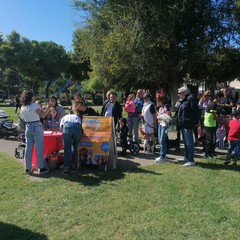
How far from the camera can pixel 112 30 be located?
64.2ft

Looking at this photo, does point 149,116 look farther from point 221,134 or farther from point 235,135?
point 221,134

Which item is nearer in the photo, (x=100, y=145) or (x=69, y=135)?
(x=69, y=135)

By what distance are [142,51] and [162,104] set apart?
1014cm

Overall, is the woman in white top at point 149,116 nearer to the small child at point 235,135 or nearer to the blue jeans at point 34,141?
the small child at point 235,135

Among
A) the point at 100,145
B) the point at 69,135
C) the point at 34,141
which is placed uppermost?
the point at 69,135

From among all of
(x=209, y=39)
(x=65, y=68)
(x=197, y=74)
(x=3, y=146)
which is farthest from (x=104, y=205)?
(x=65, y=68)

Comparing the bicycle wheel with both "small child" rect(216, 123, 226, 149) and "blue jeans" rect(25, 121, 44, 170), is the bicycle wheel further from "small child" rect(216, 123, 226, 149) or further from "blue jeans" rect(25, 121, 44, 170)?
"blue jeans" rect(25, 121, 44, 170)

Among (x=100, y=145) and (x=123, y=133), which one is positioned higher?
(x=123, y=133)

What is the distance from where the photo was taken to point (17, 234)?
498cm

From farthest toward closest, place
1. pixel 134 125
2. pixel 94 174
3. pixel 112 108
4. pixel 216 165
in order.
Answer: pixel 134 125 < pixel 112 108 < pixel 216 165 < pixel 94 174

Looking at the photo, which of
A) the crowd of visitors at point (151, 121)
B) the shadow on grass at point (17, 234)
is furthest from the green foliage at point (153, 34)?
the shadow on grass at point (17, 234)

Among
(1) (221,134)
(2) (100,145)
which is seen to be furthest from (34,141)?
(1) (221,134)

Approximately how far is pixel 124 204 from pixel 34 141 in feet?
10.1

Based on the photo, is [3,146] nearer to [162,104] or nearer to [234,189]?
[162,104]
